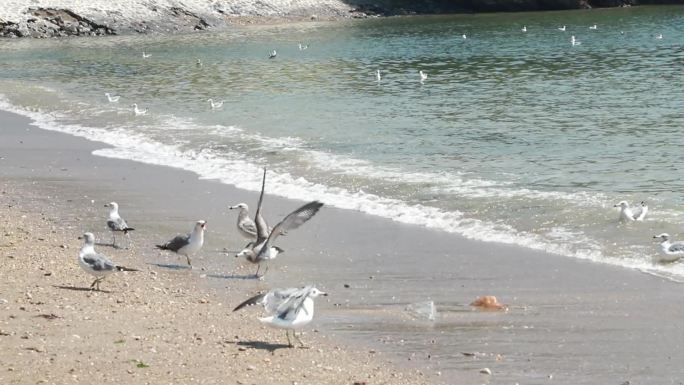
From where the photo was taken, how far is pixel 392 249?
1314 cm

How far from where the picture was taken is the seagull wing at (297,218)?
1168cm

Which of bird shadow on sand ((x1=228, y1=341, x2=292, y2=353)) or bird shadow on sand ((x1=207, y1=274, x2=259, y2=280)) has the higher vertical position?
bird shadow on sand ((x1=228, y1=341, x2=292, y2=353))

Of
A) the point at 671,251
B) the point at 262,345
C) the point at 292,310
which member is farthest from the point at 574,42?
the point at 292,310

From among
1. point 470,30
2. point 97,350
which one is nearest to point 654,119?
point 97,350

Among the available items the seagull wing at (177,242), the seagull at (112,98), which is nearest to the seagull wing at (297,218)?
the seagull wing at (177,242)

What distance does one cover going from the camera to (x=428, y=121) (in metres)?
25.2

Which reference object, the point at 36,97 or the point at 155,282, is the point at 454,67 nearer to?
the point at 36,97

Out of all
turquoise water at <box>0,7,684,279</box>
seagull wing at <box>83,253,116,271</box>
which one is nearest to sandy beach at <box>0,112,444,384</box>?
seagull wing at <box>83,253,116,271</box>

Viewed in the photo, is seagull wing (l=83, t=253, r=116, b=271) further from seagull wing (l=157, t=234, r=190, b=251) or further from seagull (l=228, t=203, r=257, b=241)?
seagull (l=228, t=203, r=257, b=241)

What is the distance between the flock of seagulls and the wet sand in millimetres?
237

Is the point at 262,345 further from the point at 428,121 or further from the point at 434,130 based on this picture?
the point at 428,121

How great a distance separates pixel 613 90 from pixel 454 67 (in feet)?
33.8

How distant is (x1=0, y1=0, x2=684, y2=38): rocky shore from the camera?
6178 cm

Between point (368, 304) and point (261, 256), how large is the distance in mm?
1724
